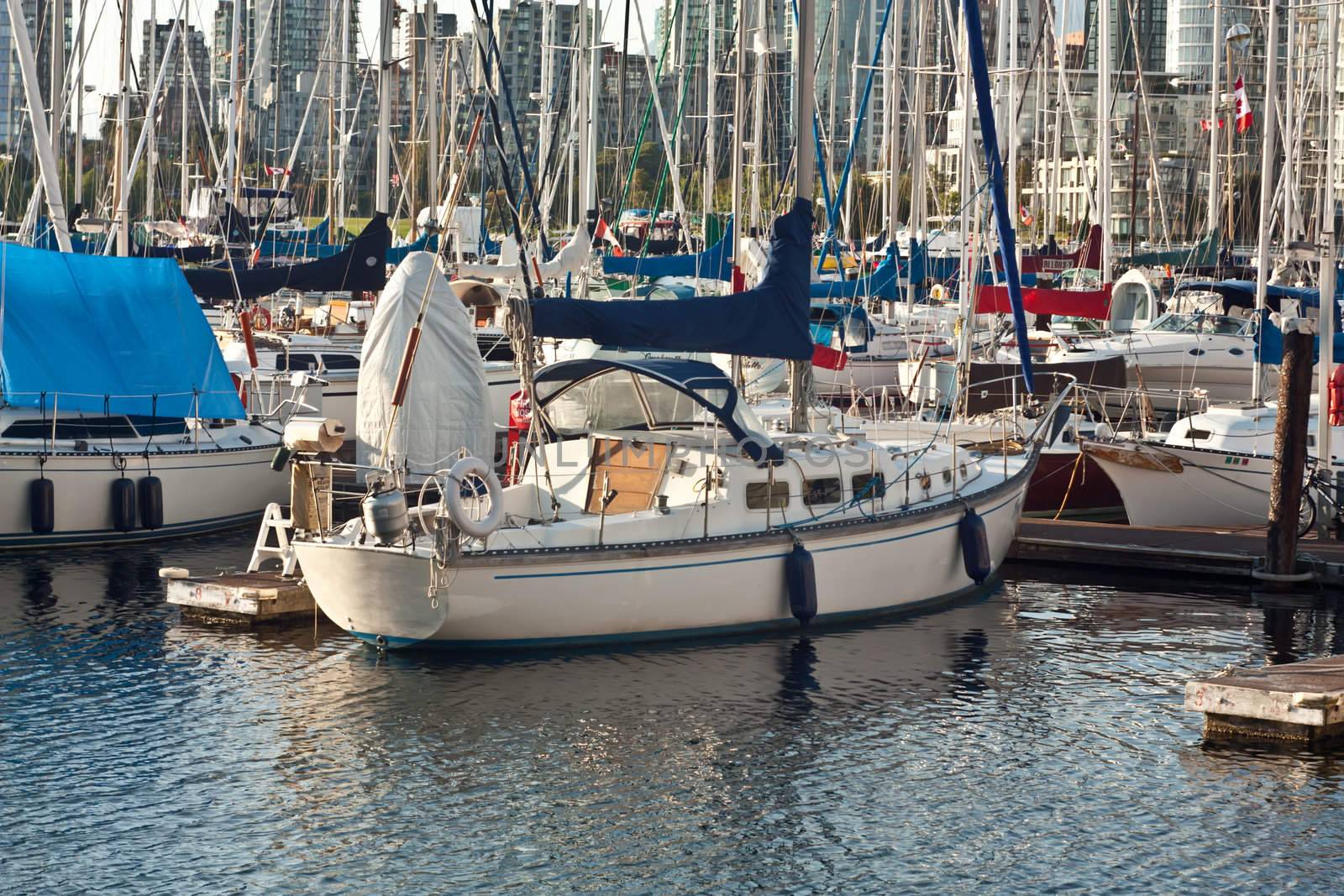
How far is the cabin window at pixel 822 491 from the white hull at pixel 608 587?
49cm

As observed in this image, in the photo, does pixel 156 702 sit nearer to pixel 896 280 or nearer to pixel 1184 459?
pixel 1184 459

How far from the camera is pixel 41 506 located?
24.1m

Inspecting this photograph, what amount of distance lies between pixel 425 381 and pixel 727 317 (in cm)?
624

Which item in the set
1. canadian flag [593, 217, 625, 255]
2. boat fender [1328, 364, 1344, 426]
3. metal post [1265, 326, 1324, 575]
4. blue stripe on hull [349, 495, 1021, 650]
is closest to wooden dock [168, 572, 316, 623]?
blue stripe on hull [349, 495, 1021, 650]

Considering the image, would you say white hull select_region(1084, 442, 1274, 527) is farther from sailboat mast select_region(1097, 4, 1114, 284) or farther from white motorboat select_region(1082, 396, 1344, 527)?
sailboat mast select_region(1097, 4, 1114, 284)

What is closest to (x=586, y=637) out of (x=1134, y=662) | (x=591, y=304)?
(x=591, y=304)

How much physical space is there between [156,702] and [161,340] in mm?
10005

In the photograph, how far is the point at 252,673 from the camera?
18031mm

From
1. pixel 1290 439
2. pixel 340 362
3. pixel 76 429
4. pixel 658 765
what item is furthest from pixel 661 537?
pixel 340 362

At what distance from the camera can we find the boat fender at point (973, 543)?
837 inches

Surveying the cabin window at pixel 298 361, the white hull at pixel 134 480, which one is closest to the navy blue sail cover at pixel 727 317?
the white hull at pixel 134 480

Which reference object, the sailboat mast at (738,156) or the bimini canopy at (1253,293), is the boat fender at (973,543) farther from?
the bimini canopy at (1253,293)

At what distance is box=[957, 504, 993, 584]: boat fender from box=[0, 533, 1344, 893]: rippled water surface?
0.84m

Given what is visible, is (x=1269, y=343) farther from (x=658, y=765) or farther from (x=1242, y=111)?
(x=1242, y=111)
